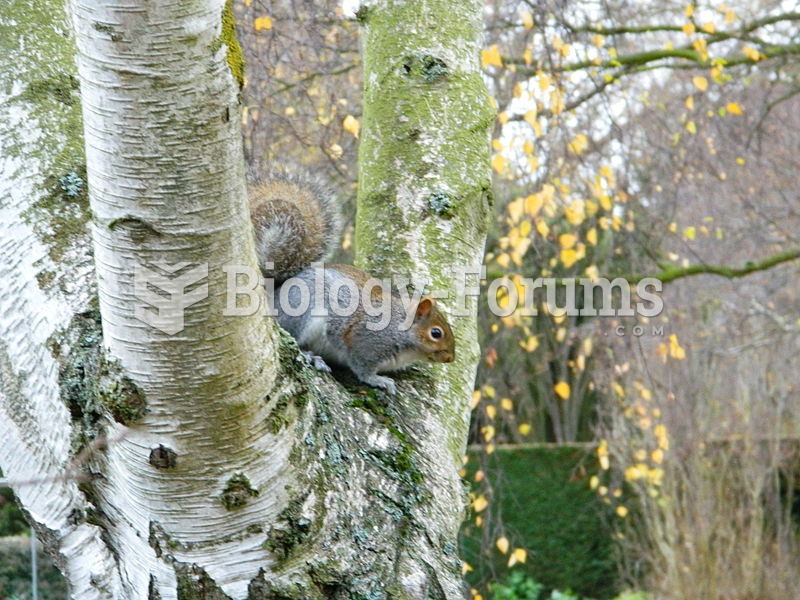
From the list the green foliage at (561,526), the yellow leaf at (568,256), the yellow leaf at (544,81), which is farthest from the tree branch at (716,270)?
the green foliage at (561,526)

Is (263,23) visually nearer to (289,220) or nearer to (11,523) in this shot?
(289,220)

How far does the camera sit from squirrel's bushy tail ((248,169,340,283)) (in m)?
1.98

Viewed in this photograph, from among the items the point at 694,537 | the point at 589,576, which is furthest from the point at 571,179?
the point at 589,576

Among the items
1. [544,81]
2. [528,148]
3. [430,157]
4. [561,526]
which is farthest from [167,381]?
[561,526]

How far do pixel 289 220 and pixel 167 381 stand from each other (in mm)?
1071

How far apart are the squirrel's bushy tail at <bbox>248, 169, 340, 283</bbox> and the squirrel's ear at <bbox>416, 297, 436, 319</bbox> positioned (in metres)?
0.32

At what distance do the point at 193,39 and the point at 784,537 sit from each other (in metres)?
6.52

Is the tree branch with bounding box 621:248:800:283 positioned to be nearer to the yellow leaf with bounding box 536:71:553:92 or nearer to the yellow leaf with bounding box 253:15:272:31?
the yellow leaf with bounding box 536:71:553:92

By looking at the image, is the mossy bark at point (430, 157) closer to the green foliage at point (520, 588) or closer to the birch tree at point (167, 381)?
the birch tree at point (167, 381)

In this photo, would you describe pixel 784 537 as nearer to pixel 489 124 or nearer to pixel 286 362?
pixel 489 124

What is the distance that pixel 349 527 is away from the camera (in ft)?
3.76

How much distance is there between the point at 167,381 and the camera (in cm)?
96

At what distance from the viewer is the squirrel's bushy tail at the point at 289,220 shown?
1.98 m

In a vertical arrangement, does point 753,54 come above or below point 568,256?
above
